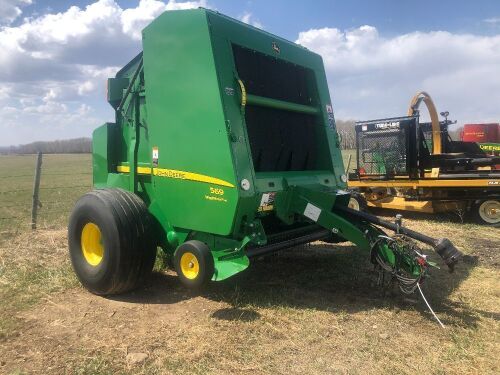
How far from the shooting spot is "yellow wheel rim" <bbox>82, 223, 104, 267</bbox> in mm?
4730

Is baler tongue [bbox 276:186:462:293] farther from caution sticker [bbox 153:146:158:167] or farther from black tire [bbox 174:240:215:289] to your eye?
caution sticker [bbox 153:146:158:167]

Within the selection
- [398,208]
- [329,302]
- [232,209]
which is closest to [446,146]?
[398,208]

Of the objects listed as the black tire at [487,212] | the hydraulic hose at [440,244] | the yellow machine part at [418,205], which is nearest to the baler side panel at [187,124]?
the hydraulic hose at [440,244]

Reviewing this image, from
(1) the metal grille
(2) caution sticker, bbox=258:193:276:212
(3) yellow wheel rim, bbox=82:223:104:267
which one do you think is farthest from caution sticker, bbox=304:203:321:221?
(1) the metal grille

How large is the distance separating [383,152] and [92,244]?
259 inches

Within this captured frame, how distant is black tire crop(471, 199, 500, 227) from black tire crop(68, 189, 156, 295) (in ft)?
22.2

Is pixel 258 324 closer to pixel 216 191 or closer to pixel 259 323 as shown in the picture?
pixel 259 323

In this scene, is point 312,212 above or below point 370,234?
above

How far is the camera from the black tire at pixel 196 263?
386 centimetres

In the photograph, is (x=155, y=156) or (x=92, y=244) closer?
(x=155, y=156)

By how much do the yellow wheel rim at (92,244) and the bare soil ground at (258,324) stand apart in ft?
1.13

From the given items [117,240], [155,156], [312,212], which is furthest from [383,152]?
[117,240]

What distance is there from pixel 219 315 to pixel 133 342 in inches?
30.7

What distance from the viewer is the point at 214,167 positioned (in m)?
4.00
